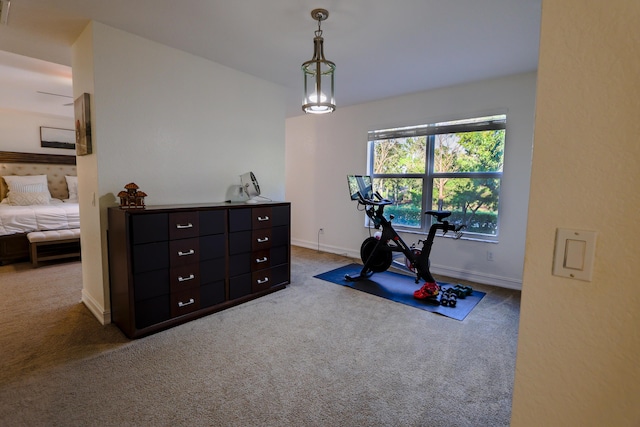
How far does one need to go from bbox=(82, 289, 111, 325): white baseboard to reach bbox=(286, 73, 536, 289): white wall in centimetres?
337

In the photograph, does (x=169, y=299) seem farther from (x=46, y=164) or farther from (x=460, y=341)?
(x=46, y=164)

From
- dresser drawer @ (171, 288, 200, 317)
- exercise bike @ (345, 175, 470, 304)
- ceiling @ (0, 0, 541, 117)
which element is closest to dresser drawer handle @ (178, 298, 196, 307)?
dresser drawer @ (171, 288, 200, 317)

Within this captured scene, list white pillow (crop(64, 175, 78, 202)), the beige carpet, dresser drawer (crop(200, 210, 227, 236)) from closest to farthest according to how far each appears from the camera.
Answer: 1. the beige carpet
2. dresser drawer (crop(200, 210, 227, 236))
3. white pillow (crop(64, 175, 78, 202))

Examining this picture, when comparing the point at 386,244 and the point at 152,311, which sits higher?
the point at 386,244

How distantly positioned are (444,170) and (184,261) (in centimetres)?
337

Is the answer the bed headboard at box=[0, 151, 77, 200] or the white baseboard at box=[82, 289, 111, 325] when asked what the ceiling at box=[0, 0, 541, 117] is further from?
the bed headboard at box=[0, 151, 77, 200]

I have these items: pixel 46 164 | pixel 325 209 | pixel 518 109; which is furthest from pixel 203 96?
pixel 46 164

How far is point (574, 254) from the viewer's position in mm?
624

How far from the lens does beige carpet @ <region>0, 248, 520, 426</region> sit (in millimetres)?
1614

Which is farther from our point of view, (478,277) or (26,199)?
(26,199)

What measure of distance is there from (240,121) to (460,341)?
3.11 m

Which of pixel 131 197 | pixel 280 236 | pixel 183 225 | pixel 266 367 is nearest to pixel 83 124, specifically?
pixel 131 197

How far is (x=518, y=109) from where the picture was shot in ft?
11.3

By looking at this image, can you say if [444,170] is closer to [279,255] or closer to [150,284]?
[279,255]
